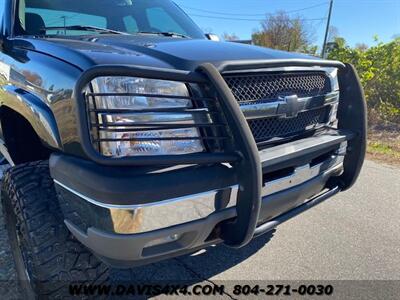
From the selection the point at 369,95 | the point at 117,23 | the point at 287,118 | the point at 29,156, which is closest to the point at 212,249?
the point at 287,118

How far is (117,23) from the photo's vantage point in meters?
3.03

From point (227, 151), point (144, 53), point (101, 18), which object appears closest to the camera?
point (227, 151)

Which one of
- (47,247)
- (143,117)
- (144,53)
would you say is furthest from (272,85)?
(47,247)

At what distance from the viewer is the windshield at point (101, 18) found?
2.70 meters

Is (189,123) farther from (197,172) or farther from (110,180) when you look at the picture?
(110,180)

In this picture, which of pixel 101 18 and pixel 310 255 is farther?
pixel 101 18

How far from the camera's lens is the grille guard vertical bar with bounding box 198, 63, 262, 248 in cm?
163

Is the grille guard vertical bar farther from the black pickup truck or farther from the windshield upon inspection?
the windshield

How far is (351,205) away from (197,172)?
277 cm

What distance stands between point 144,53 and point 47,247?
1060mm

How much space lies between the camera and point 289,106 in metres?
2.04

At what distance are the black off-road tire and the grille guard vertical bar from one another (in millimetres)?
786

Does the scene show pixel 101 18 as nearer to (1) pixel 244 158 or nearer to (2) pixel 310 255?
(1) pixel 244 158

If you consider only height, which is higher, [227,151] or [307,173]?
[227,151]
